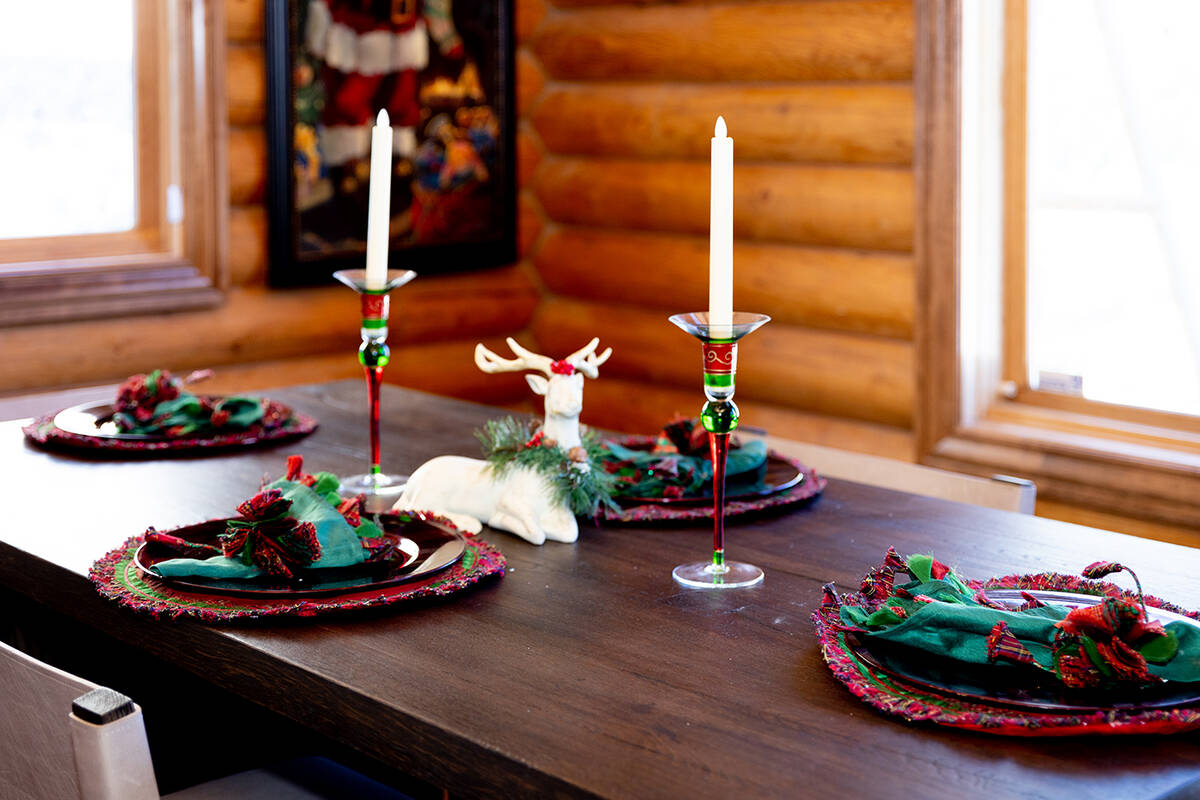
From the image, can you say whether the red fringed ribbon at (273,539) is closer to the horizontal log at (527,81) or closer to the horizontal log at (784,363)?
the horizontal log at (784,363)

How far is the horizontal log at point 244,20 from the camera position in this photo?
4.05 meters

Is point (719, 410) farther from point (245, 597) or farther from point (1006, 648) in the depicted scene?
point (245, 597)

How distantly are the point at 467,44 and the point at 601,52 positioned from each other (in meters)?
0.47

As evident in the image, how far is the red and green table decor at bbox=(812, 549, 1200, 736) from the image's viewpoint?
120 cm

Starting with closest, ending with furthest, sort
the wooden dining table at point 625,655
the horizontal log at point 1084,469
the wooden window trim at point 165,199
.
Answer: the wooden dining table at point 625,655 < the horizontal log at point 1084,469 < the wooden window trim at point 165,199

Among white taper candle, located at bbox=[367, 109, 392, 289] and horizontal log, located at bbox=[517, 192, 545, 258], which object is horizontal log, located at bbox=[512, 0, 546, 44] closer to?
horizontal log, located at bbox=[517, 192, 545, 258]

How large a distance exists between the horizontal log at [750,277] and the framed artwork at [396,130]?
12.0 inches

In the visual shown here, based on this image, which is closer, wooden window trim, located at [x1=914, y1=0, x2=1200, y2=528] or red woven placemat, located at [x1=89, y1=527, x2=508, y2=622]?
red woven placemat, located at [x1=89, y1=527, x2=508, y2=622]

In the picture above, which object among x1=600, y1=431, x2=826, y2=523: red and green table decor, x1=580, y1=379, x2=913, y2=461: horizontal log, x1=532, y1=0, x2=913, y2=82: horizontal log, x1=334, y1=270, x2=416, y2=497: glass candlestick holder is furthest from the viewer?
x1=580, y1=379, x2=913, y2=461: horizontal log

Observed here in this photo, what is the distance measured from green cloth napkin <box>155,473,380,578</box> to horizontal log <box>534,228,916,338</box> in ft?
8.11

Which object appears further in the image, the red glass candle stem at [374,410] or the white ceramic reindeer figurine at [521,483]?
the red glass candle stem at [374,410]

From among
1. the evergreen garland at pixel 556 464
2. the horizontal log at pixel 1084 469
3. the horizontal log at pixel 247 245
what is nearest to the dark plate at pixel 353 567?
the evergreen garland at pixel 556 464

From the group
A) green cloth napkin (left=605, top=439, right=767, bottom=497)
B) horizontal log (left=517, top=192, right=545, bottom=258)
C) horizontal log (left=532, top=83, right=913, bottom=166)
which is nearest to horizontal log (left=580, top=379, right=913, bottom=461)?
horizontal log (left=517, top=192, right=545, bottom=258)

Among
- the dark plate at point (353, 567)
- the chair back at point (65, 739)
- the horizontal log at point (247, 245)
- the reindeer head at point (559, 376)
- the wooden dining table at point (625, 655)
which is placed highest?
the horizontal log at point (247, 245)
